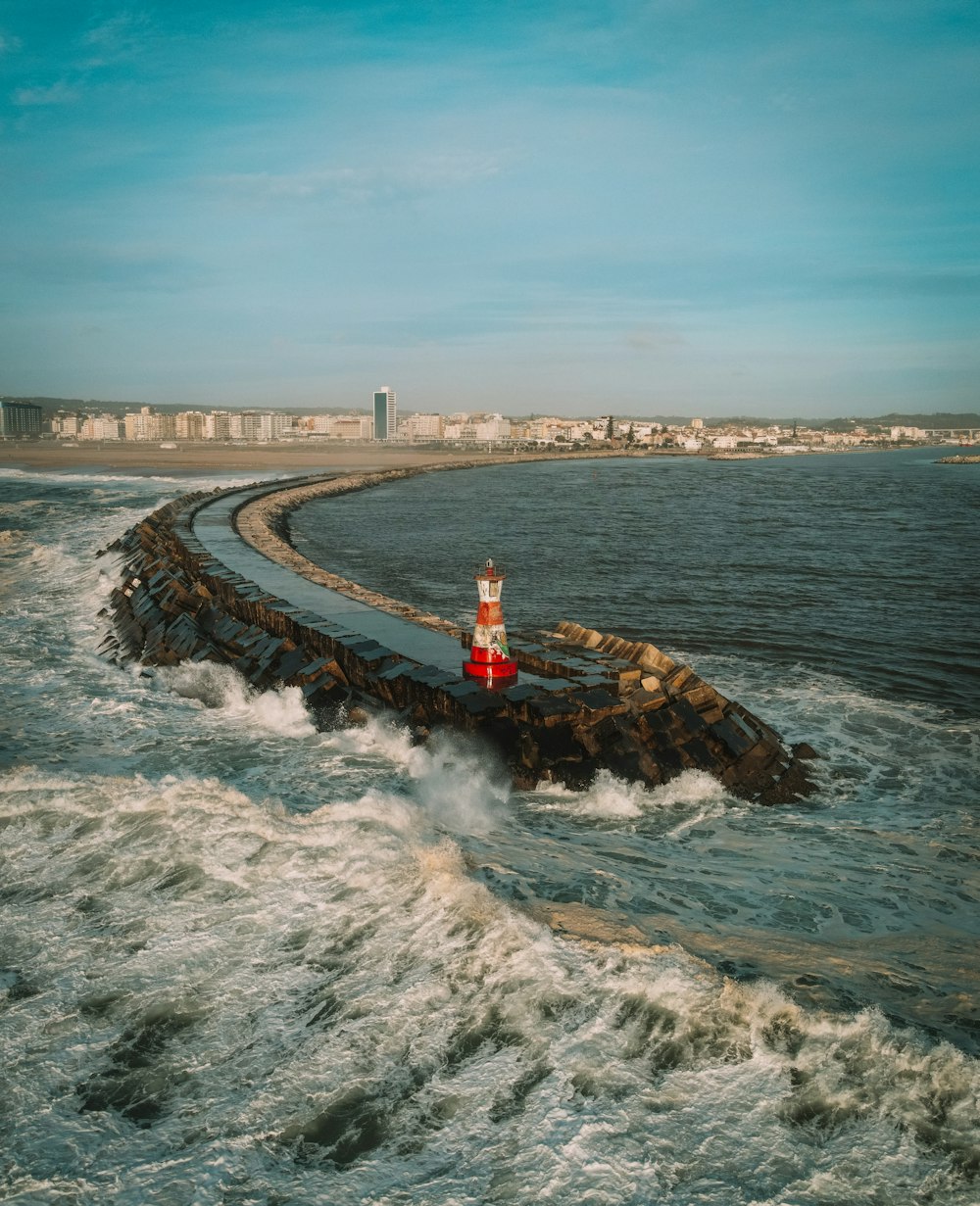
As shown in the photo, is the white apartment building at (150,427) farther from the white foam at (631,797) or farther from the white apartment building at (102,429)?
the white foam at (631,797)

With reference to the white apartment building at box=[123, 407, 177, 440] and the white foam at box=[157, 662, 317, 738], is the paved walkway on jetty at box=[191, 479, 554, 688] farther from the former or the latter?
the white apartment building at box=[123, 407, 177, 440]

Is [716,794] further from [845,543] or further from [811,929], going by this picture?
[845,543]

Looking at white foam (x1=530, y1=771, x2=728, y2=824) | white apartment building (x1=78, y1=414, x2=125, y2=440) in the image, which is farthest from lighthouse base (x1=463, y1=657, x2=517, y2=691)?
white apartment building (x1=78, y1=414, x2=125, y2=440)

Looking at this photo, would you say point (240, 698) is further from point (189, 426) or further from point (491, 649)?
point (189, 426)

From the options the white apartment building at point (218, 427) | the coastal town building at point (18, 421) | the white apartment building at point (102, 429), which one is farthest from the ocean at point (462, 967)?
the white apartment building at point (102, 429)

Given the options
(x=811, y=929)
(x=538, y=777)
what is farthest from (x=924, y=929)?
(x=538, y=777)

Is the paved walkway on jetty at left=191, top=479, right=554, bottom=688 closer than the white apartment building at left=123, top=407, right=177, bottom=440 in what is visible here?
Yes
